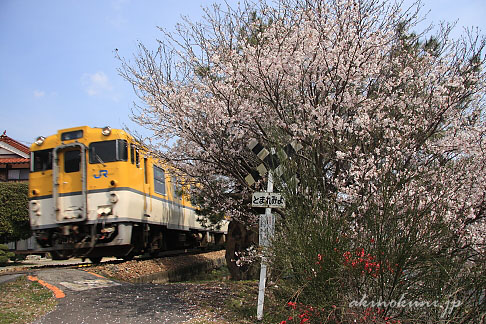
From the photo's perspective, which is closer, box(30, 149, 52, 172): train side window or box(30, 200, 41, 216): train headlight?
box(30, 200, 41, 216): train headlight

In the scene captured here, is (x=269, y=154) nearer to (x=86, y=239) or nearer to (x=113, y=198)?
(x=113, y=198)

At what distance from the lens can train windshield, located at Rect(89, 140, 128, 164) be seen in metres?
9.59

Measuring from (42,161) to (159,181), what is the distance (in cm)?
330

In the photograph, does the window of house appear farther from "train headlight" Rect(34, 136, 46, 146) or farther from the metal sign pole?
the metal sign pole

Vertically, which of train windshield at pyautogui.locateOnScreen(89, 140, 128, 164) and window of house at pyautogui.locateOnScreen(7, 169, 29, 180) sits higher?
window of house at pyautogui.locateOnScreen(7, 169, 29, 180)

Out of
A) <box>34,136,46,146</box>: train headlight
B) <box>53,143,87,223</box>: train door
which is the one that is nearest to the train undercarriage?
<box>53,143,87,223</box>: train door

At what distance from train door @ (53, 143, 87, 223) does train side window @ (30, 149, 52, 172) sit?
0.23 meters

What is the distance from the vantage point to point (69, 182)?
9.63 meters

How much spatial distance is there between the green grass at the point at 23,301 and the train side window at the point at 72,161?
2.52m

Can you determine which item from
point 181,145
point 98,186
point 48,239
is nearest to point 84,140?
point 98,186

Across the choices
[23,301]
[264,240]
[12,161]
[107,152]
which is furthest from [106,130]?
[12,161]

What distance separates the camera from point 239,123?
7.20 m

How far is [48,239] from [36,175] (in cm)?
147

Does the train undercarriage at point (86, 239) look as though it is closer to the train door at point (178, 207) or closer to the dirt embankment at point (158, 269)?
the dirt embankment at point (158, 269)
